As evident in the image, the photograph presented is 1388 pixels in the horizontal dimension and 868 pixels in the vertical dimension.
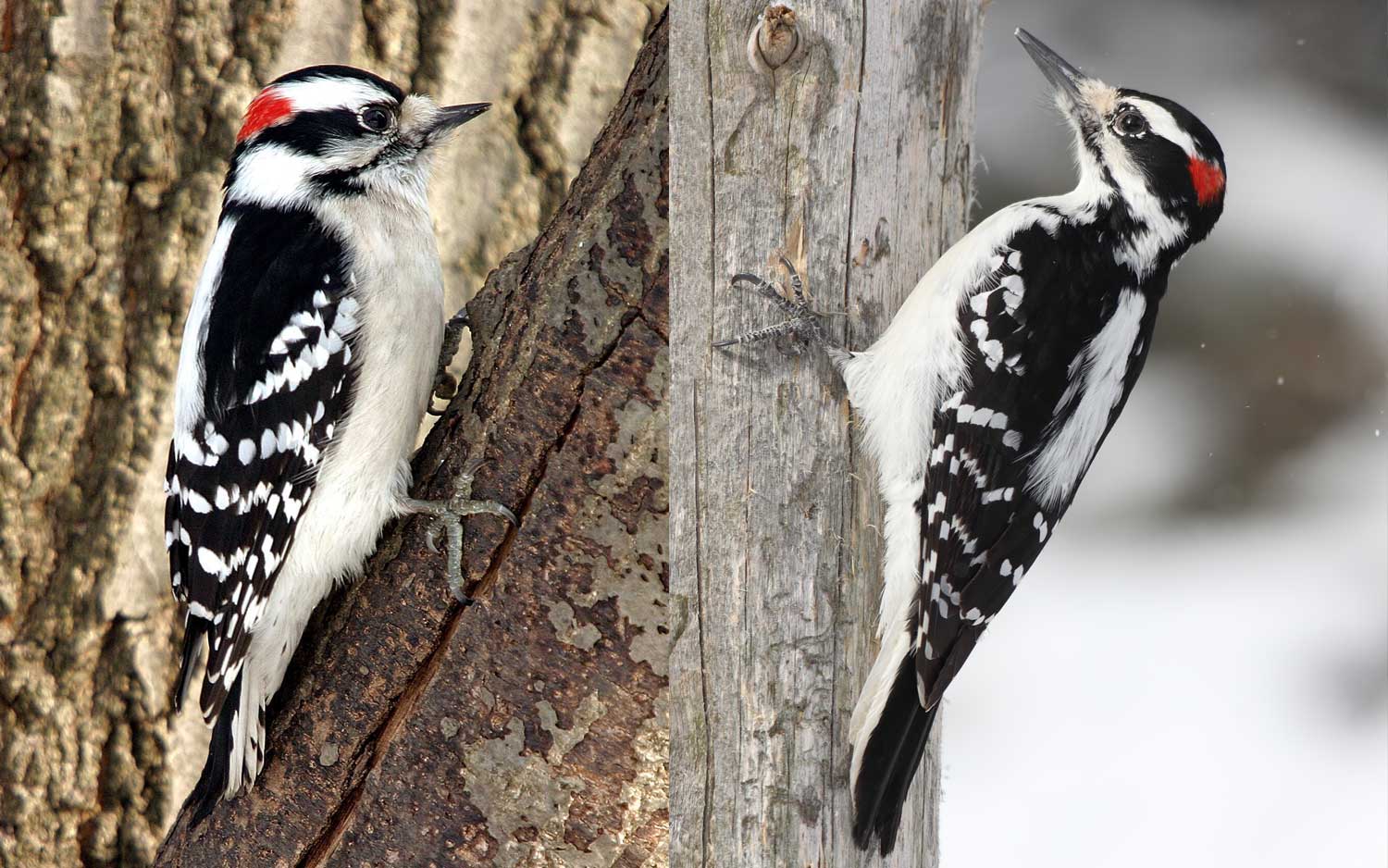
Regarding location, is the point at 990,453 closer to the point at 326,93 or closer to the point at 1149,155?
the point at 1149,155

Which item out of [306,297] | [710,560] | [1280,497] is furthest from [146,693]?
[1280,497]

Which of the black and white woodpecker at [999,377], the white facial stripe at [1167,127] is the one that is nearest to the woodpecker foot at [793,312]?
the black and white woodpecker at [999,377]

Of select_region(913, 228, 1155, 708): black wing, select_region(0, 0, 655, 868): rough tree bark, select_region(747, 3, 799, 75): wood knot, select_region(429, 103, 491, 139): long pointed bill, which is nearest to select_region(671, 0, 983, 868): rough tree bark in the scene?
select_region(747, 3, 799, 75): wood knot

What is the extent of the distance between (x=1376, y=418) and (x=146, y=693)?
3.56 metres

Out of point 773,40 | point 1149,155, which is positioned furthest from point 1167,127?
point 773,40

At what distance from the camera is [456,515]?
6.89 ft

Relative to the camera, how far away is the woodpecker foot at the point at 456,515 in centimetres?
207

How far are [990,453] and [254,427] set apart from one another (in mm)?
1305

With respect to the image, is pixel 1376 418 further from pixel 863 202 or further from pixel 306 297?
pixel 306 297

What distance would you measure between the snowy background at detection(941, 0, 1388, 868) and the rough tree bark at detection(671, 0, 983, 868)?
217 centimetres

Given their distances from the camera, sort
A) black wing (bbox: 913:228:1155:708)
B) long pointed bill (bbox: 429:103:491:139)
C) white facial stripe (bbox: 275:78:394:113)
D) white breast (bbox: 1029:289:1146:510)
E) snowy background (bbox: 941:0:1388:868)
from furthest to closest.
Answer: snowy background (bbox: 941:0:1388:868)
long pointed bill (bbox: 429:103:491:139)
white facial stripe (bbox: 275:78:394:113)
white breast (bbox: 1029:289:1146:510)
black wing (bbox: 913:228:1155:708)

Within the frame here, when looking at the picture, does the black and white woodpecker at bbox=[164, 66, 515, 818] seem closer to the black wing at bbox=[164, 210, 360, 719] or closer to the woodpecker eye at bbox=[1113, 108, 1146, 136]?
the black wing at bbox=[164, 210, 360, 719]

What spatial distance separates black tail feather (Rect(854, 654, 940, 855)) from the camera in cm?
170

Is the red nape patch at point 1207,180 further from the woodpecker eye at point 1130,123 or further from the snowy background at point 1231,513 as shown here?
the snowy background at point 1231,513
